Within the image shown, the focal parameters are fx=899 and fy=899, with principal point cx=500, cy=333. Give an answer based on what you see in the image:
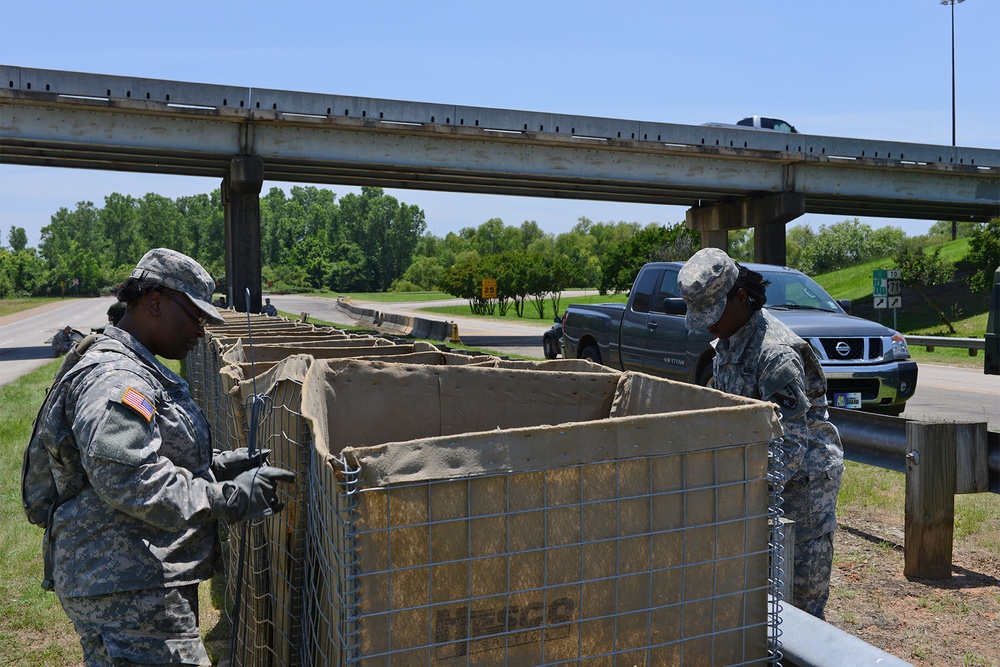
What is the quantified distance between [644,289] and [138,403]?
31.3ft

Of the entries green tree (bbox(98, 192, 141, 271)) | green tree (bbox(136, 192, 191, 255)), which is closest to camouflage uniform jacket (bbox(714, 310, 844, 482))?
green tree (bbox(136, 192, 191, 255))

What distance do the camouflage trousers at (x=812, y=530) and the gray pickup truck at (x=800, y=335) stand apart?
559cm

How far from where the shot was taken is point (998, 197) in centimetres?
3744

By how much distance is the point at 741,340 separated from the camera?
12.9 ft

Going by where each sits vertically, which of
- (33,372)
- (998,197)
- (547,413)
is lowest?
(33,372)

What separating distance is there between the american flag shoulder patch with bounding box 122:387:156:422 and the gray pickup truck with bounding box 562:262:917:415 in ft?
24.3

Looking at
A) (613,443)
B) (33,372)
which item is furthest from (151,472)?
(33,372)

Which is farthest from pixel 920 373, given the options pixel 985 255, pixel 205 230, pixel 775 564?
pixel 205 230

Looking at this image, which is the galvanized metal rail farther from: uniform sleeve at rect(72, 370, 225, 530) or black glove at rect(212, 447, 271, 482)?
uniform sleeve at rect(72, 370, 225, 530)

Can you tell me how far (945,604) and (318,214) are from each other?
545 feet

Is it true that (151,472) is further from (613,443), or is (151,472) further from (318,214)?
(318,214)

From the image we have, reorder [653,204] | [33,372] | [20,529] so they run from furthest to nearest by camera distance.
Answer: [653,204] → [33,372] → [20,529]

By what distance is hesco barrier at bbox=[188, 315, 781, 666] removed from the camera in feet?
7.26

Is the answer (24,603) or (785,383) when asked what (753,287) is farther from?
(24,603)
